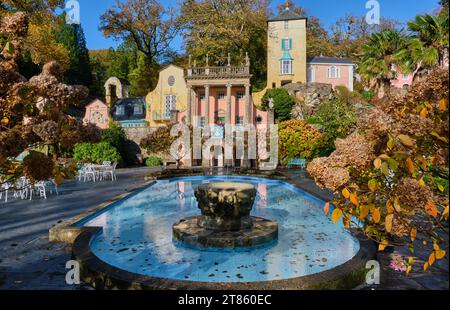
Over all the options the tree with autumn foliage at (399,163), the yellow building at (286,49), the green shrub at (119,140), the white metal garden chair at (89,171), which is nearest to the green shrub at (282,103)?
the yellow building at (286,49)

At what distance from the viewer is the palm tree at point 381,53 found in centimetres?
2752

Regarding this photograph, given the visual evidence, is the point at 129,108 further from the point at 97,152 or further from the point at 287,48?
the point at 287,48

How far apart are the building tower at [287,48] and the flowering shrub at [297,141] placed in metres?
16.5

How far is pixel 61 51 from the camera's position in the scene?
33531 millimetres

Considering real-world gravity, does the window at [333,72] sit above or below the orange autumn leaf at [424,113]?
above

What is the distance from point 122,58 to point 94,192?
143 feet

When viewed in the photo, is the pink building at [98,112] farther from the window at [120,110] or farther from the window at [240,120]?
the window at [240,120]

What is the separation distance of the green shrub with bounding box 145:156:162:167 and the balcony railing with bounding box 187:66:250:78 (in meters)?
8.93

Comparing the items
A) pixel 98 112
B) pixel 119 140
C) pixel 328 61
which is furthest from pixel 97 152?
pixel 328 61

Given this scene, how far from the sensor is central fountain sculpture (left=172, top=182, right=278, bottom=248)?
7832 mm

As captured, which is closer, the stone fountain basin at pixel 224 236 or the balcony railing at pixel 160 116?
the stone fountain basin at pixel 224 236

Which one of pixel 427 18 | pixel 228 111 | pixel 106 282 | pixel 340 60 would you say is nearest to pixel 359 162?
pixel 106 282

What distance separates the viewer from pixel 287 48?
4134 cm

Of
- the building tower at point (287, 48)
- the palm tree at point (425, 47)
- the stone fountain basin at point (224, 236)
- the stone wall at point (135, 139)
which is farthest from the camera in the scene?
the building tower at point (287, 48)
